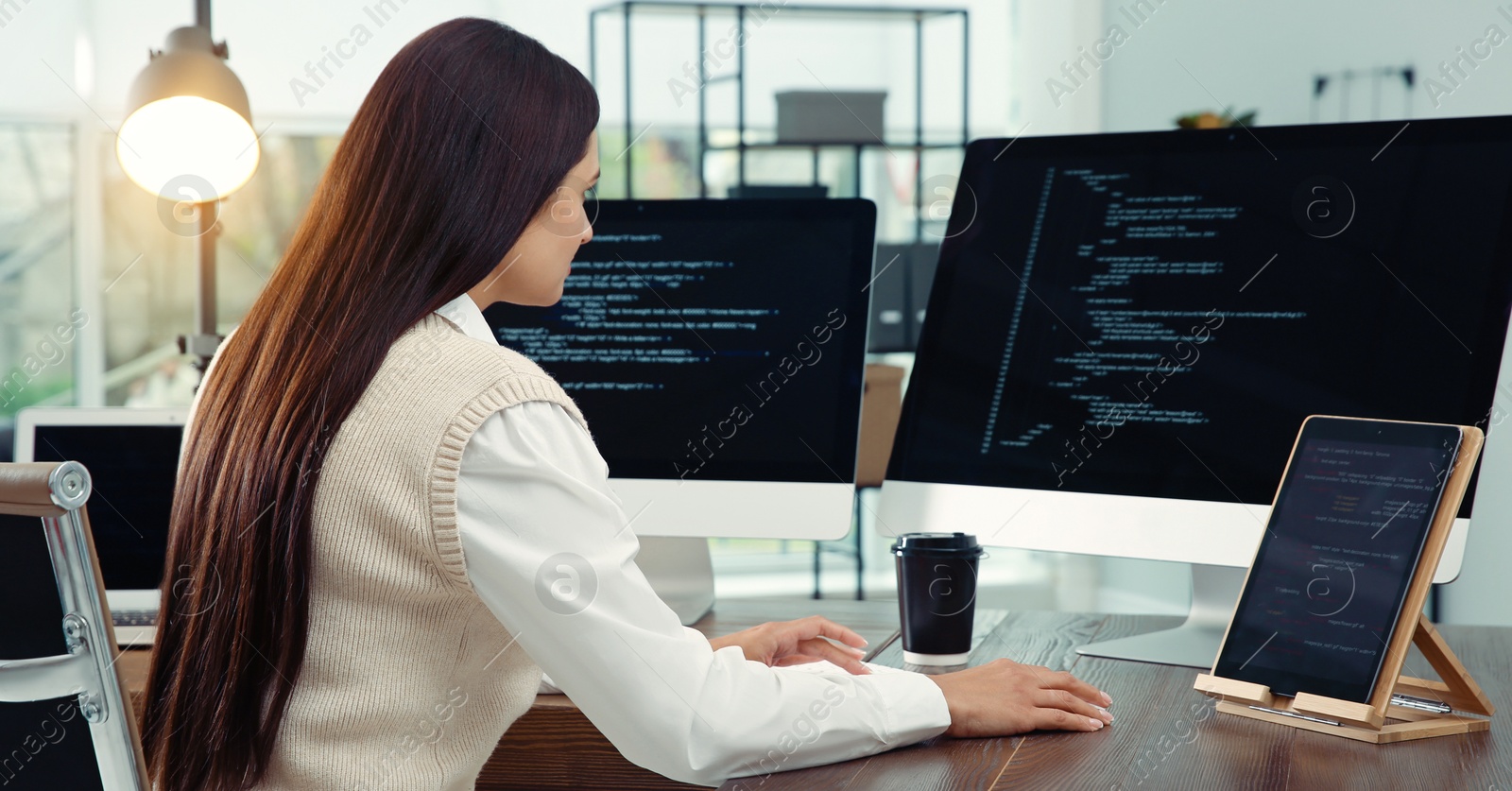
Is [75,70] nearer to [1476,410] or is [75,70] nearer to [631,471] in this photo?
[631,471]

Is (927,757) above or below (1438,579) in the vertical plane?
below

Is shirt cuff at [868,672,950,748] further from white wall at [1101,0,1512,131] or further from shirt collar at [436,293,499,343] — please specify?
white wall at [1101,0,1512,131]

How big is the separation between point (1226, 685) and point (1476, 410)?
34cm

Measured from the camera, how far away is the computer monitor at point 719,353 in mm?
1422

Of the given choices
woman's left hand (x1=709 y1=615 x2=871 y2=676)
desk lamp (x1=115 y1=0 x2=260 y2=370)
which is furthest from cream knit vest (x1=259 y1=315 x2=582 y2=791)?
desk lamp (x1=115 y1=0 x2=260 y2=370)

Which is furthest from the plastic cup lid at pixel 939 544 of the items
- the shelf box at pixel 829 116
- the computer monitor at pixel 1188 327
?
the shelf box at pixel 829 116

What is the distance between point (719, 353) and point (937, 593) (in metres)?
0.43

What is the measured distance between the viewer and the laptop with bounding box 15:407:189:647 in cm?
155

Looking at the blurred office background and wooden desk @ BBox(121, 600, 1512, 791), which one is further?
the blurred office background

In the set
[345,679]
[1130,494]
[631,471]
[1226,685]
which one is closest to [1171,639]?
[1130,494]

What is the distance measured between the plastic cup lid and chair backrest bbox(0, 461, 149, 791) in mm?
675

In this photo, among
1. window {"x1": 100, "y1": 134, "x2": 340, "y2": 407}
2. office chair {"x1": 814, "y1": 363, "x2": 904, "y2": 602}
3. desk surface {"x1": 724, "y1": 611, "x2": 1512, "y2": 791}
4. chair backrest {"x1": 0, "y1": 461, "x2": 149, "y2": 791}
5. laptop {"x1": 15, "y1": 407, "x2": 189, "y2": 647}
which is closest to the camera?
chair backrest {"x1": 0, "y1": 461, "x2": 149, "y2": 791}

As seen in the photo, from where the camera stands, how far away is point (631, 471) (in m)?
1.46

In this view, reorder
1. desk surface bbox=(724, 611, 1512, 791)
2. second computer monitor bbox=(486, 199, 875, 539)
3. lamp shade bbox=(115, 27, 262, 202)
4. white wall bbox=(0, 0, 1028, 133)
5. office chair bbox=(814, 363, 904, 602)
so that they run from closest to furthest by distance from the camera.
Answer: desk surface bbox=(724, 611, 1512, 791)
second computer monitor bbox=(486, 199, 875, 539)
lamp shade bbox=(115, 27, 262, 202)
office chair bbox=(814, 363, 904, 602)
white wall bbox=(0, 0, 1028, 133)
